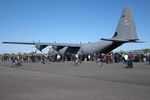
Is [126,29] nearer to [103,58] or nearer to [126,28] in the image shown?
[126,28]

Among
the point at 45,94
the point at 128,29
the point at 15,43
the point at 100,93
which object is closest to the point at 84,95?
the point at 100,93

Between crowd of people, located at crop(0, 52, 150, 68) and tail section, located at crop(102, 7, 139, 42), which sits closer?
crowd of people, located at crop(0, 52, 150, 68)

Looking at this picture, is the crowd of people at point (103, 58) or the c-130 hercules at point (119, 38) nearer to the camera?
the crowd of people at point (103, 58)

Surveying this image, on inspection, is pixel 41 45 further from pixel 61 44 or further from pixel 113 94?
pixel 113 94

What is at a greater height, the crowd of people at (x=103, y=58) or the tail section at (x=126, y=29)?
the tail section at (x=126, y=29)

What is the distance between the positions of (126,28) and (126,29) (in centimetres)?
16

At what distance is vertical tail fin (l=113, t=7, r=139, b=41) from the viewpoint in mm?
46781

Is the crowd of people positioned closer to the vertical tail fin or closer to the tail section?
the tail section

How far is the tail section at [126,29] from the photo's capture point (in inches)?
1838

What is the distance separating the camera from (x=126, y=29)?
156ft

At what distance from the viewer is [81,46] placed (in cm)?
5828

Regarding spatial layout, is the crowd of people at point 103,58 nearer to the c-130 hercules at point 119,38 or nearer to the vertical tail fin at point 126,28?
the c-130 hercules at point 119,38

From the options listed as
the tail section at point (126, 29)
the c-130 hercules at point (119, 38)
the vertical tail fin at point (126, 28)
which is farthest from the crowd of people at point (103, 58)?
the vertical tail fin at point (126, 28)

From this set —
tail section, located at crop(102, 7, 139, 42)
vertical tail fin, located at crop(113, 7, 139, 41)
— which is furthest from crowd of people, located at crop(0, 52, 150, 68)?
vertical tail fin, located at crop(113, 7, 139, 41)
